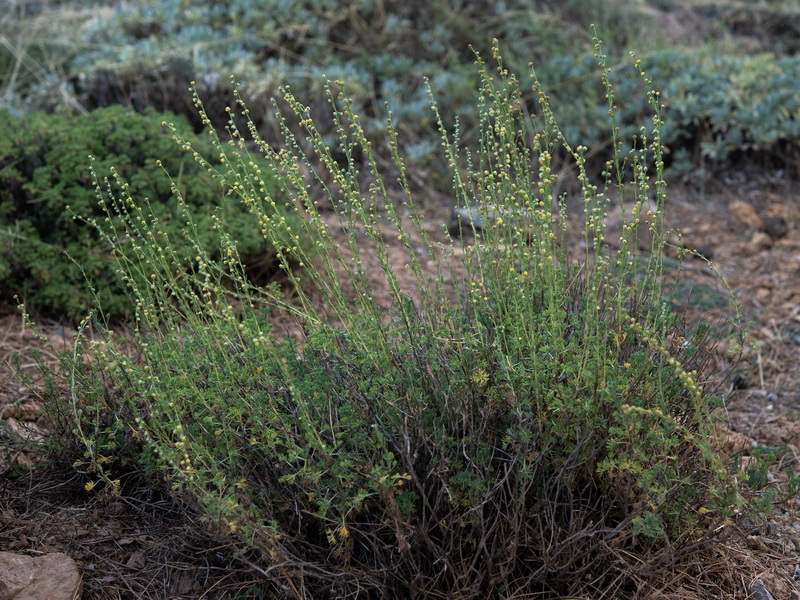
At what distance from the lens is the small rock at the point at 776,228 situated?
531 centimetres

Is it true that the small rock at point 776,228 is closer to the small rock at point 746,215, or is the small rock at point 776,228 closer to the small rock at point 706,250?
the small rock at point 746,215

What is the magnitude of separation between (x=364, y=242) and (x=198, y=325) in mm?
2654

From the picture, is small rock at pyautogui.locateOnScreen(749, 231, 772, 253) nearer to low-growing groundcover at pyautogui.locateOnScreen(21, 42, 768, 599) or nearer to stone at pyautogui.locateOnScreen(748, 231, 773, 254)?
stone at pyautogui.locateOnScreen(748, 231, 773, 254)

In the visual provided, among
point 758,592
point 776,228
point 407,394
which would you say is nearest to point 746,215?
point 776,228

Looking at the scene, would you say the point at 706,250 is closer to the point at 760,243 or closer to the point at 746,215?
the point at 760,243

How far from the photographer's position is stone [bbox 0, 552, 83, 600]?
7.12 ft

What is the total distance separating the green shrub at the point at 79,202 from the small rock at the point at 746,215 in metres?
3.37

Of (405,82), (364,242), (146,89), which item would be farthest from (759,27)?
(146,89)

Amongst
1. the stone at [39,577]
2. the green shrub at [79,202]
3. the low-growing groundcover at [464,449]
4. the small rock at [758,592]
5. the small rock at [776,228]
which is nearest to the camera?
the low-growing groundcover at [464,449]

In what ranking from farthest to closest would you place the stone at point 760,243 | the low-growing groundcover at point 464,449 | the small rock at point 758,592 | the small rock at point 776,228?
the small rock at point 776,228 → the stone at point 760,243 → the small rock at point 758,592 → the low-growing groundcover at point 464,449

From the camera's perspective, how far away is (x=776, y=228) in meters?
5.32

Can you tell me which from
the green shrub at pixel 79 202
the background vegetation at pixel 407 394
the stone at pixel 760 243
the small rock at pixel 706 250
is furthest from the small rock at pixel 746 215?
the green shrub at pixel 79 202

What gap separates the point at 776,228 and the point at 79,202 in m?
4.32

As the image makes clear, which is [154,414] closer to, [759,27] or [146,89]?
[146,89]
